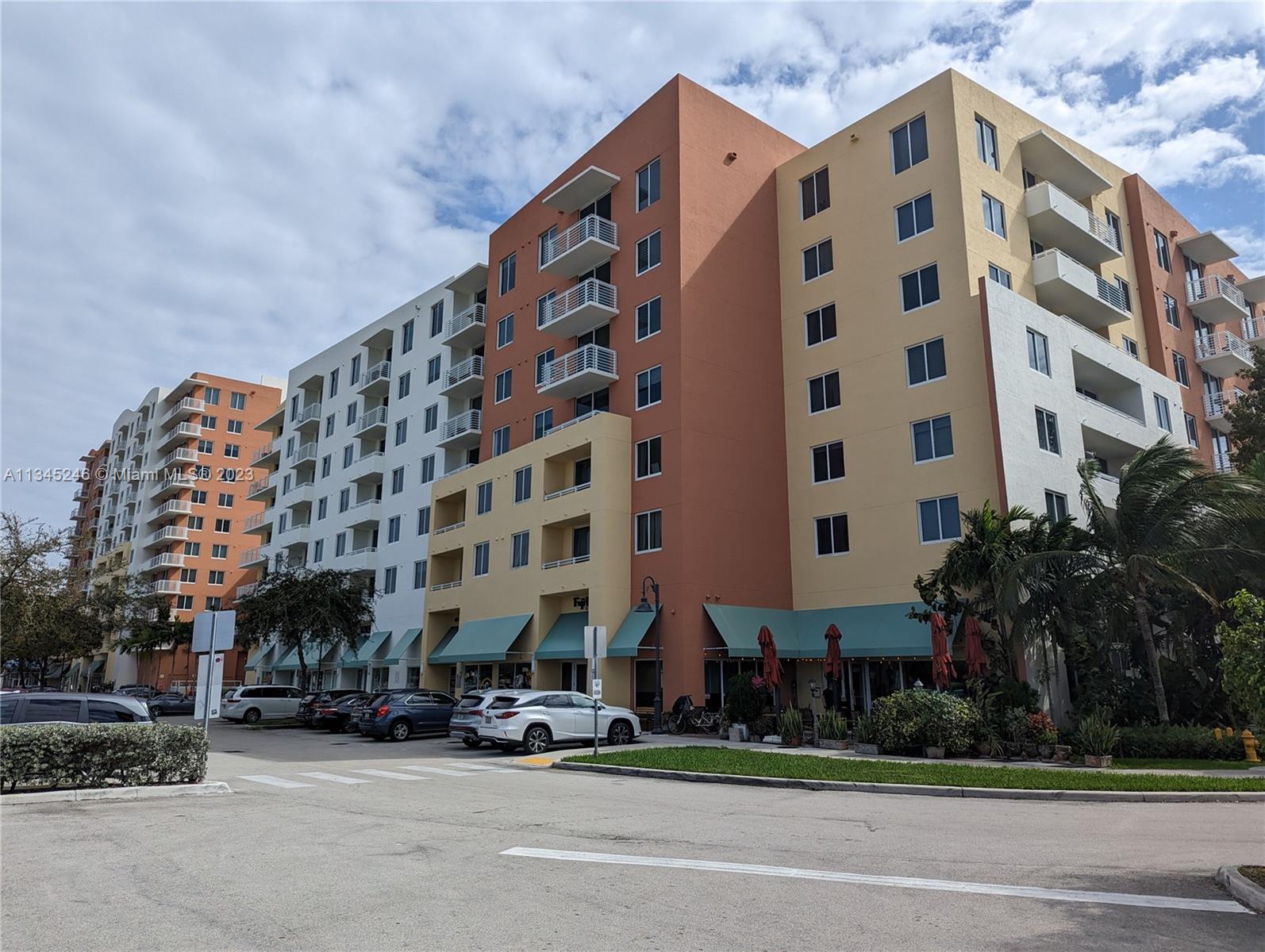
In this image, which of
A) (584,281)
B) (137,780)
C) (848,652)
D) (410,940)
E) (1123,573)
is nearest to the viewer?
(410,940)

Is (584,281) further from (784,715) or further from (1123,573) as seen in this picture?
(1123,573)

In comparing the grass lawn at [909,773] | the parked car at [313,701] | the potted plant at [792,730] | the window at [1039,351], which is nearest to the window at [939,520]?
the window at [1039,351]

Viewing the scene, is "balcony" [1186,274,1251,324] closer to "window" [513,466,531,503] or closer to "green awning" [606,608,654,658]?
"green awning" [606,608,654,658]

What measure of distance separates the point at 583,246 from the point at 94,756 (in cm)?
2685

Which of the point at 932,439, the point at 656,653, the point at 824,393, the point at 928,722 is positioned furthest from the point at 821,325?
the point at 928,722

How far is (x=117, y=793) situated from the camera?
14.0m

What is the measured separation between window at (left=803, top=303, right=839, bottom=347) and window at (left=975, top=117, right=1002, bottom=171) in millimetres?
7095

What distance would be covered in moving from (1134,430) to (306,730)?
32.8 meters

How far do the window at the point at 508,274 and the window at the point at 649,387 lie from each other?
42.1 feet

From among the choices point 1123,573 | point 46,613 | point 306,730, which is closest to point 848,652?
point 1123,573

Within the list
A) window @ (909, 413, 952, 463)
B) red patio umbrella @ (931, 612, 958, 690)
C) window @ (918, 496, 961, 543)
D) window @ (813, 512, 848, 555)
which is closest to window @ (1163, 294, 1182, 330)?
window @ (909, 413, 952, 463)

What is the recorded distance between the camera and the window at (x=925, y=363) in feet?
94.6

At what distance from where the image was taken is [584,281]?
1447 inches

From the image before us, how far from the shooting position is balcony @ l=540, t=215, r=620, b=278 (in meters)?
36.6
